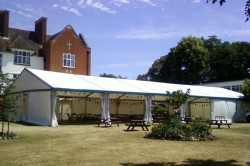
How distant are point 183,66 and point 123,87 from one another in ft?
81.7

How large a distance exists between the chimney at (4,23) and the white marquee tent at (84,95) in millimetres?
12019

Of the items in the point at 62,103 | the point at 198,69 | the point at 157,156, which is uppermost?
the point at 198,69

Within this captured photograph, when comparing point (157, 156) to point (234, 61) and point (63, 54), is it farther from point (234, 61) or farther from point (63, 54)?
point (234, 61)

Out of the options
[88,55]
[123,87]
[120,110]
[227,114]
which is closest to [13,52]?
[88,55]

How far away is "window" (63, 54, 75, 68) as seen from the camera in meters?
37.5

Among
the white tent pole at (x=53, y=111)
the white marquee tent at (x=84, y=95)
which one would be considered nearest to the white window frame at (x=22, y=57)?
the white marquee tent at (x=84, y=95)

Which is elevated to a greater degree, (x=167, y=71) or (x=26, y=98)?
(x=167, y=71)

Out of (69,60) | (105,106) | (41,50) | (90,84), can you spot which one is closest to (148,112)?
(105,106)

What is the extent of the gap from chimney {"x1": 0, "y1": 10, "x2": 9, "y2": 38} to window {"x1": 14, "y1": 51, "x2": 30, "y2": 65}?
264 cm

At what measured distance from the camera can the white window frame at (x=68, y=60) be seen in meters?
37.5

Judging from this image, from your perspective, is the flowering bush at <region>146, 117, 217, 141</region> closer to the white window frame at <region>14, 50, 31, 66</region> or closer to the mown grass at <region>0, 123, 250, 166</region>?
the mown grass at <region>0, 123, 250, 166</region>

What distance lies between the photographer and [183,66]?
46875 mm

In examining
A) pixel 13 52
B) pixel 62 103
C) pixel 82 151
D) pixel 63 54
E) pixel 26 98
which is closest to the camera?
pixel 82 151

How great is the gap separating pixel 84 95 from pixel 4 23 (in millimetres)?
14833
